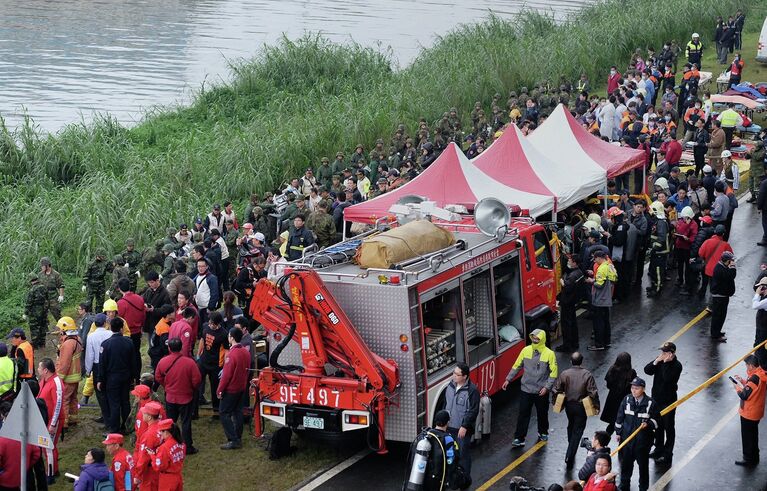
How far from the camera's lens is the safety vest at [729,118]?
30.4m

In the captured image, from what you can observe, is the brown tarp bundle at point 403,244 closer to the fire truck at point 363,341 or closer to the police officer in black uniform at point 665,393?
the fire truck at point 363,341

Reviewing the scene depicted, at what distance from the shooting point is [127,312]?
17062mm

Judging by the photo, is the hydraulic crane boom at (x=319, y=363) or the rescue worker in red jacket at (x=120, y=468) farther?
the hydraulic crane boom at (x=319, y=363)

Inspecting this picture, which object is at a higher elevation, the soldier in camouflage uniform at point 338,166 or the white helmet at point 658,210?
the soldier in camouflage uniform at point 338,166

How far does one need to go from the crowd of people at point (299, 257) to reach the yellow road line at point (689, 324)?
2.00 ft

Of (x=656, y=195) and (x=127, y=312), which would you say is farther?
(x=656, y=195)

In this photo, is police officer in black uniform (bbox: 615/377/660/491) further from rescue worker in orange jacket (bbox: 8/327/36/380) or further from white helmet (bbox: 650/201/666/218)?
white helmet (bbox: 650/201/666/218)

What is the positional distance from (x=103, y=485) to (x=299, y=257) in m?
8.99

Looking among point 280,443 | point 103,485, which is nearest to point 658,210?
point 280,443

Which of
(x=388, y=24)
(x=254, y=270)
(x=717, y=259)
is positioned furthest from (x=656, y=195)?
(x=388, y=24)

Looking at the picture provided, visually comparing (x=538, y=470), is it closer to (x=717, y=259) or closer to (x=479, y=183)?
(x=717, y=259)

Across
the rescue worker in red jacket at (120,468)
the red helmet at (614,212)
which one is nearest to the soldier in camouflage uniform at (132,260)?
the rescue worker in red jacket at (120,468)

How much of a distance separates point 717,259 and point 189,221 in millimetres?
11337

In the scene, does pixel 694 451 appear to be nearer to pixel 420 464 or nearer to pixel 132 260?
A: pixel 420 464
